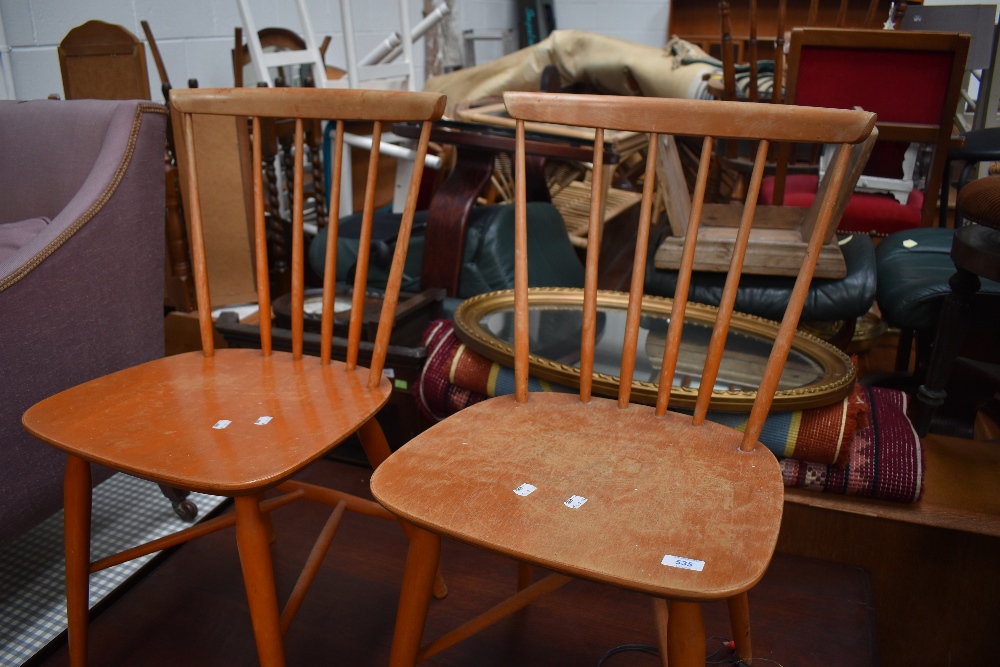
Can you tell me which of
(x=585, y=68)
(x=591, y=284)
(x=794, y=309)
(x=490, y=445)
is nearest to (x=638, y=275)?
(x=591, y=284)

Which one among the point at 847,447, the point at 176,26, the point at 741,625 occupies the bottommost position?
the point at 741,625

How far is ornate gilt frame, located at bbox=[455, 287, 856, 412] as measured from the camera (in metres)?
1.23

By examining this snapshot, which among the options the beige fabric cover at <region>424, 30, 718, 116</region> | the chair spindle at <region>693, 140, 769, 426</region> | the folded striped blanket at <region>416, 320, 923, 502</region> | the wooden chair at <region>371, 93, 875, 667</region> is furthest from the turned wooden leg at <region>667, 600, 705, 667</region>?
the beige fabric cover at <region>424, 30, 718, 116</region>

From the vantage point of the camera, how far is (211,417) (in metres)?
0.95

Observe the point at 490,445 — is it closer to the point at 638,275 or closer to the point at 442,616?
the point at 638,275

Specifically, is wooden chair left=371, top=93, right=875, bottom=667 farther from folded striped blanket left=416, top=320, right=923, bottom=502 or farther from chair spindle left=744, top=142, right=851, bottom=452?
folded striped blanket left=416, top=320, right=923, bottom=502

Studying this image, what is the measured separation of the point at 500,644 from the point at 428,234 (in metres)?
1.05

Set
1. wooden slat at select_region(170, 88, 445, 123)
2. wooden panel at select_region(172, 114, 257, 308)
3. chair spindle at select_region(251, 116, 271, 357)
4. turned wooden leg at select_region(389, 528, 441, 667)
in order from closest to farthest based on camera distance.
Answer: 1. turned wooden leg at select_region(389, 528, 441, 667)
2. wooden slat at select_region(170, 88, 445, 123)
3. chair spindle at select_region(251, 116, 271, 357)
4. wooden panel at select_region(172, 114, 257, 308)

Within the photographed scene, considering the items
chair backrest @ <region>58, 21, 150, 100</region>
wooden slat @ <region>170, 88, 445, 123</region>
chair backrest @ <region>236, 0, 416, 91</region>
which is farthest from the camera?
chair backrest @ <region>236, 0, 416, 91</region>

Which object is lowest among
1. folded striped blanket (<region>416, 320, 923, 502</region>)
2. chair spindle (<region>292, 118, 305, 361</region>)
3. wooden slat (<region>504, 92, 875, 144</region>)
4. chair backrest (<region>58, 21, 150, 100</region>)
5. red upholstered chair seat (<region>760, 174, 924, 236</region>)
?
folded striped blanket (<region>416, 320, 923, 502</region>)

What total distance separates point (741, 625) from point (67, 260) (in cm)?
109

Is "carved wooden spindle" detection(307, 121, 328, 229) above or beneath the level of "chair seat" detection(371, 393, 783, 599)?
above

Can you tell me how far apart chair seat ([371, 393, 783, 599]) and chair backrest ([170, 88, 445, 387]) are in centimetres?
23

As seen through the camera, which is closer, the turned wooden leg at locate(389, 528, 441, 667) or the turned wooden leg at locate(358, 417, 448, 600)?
the turned wooden leg at locate(389, 528, 441, 667)
